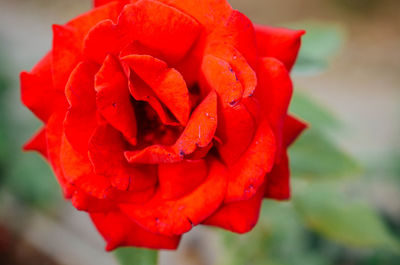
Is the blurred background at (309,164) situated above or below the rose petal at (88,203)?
below

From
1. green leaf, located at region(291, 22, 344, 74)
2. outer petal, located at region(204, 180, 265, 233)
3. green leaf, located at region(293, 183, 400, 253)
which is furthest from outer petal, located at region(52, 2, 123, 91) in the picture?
green leaf, located at region(293, 183, 400, 253)

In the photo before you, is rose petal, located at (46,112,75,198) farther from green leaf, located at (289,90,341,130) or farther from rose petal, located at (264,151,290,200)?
green leaf, located at (289,90,341,130)

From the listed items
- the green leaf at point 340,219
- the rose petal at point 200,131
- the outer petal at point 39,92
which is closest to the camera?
the rose petal at point 200,131

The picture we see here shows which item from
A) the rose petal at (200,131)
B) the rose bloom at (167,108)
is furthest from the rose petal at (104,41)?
the rose petal at (200,131)

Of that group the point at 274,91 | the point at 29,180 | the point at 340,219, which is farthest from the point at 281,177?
the point at 29,180

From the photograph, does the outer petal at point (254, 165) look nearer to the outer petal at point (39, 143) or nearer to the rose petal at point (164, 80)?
the rose petal at point (164, 80)

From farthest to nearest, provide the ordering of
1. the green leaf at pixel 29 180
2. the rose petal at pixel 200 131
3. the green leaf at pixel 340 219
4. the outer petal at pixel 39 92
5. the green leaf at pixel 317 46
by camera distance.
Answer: the green leaf at pixel 29 180 < the green leaf at pixel 340 219 < the green leaf at pixel 317 46 < the outer petal at pixel 39 92 < the rose petal at pixel 200 131
